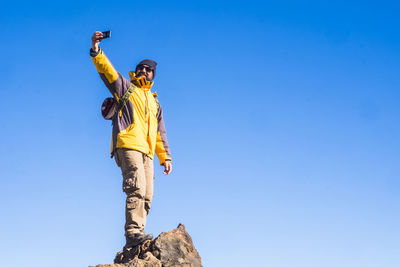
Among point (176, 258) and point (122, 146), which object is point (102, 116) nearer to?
point (122, 146)

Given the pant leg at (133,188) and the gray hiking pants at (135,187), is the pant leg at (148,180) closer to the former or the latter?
the gray hiking pants at (135,187)

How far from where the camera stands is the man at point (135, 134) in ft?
25.4

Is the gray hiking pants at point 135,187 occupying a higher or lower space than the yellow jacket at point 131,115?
lower

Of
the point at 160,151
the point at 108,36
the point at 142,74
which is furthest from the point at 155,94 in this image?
the point at 108,36

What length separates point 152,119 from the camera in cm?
870

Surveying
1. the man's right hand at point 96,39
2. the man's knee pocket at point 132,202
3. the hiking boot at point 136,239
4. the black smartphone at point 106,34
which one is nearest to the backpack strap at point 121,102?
the man's right hand at point 96,39

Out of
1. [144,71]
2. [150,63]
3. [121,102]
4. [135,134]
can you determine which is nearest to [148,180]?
[135,134]

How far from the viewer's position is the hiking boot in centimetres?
744

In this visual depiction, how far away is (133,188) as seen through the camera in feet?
25.7

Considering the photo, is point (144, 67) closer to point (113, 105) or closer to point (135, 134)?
point (113, 105)

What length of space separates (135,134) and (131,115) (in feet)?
1.18

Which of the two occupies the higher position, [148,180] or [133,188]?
[148,180]

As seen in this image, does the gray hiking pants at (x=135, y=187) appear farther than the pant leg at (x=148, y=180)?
No

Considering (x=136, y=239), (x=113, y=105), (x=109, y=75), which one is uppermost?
(x=109, y=75)
